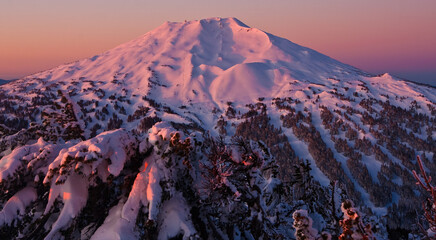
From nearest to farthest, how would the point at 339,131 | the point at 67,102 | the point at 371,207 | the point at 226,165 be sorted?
the point at 226,165 → the point at 67,102 → the point at 371,207 → the point at 339,131

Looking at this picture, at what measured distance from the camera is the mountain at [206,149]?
648 cm

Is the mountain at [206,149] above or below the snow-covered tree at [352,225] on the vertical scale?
below

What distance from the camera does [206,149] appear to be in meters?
7.86

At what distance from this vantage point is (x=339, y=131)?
121750mm

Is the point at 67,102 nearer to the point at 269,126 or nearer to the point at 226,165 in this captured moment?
the point at 226,165

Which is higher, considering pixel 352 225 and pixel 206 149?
pixel 352 225

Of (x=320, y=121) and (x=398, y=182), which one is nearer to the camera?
(x=398, y=182)

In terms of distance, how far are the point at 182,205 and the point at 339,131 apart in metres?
128

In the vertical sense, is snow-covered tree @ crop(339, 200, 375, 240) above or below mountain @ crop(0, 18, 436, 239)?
above

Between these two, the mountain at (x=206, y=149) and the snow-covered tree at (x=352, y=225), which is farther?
the mountain at (x=206, y=149)

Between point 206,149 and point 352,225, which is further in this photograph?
point 206,149

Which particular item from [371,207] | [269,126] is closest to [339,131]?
[269,126]

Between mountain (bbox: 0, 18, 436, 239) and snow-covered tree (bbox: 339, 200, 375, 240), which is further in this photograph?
mountain (bbox: 0, 18, 436, 239)

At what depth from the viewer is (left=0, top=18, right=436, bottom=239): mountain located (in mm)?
6477
